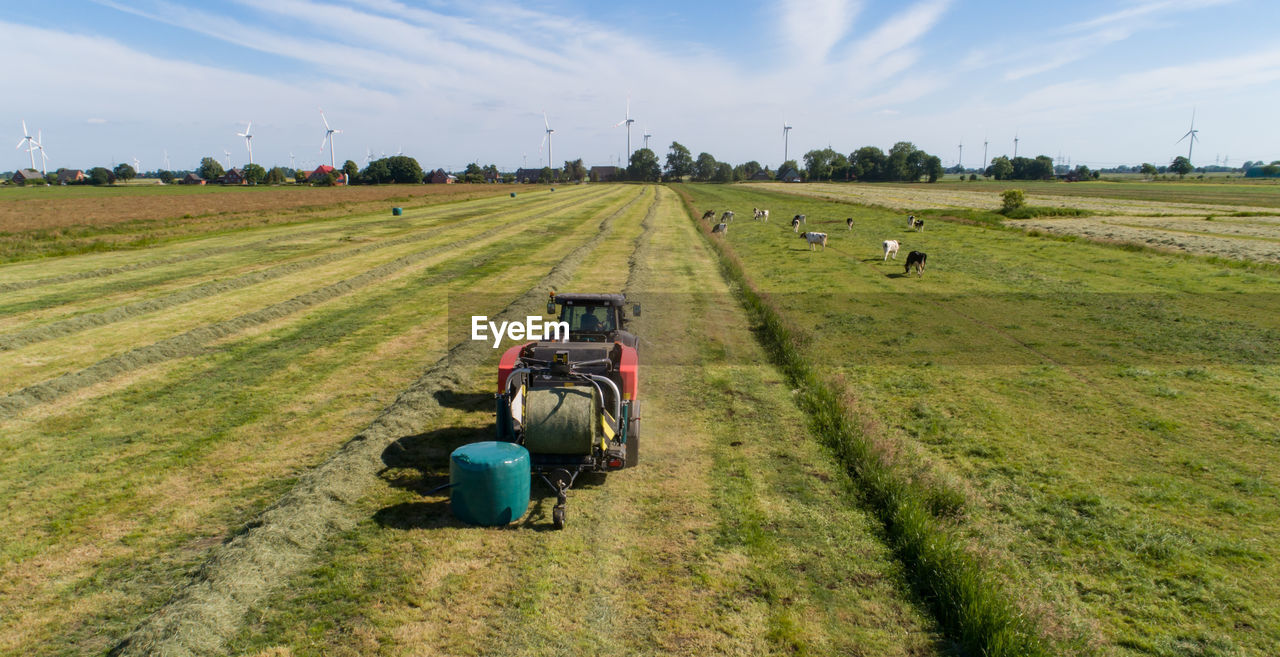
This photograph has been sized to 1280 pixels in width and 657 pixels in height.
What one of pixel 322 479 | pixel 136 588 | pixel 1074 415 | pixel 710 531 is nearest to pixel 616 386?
pixel 710 531

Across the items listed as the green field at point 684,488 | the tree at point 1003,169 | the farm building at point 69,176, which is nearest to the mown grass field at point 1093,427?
the green field at point 684,488

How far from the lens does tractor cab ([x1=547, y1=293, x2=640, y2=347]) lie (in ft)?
38.5

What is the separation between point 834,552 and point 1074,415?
23.4ft

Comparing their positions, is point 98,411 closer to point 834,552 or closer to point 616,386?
point 616,386

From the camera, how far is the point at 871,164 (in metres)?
188

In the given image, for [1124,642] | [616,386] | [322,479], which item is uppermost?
[616,386]

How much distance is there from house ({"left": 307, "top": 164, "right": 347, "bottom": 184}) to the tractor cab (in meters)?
155

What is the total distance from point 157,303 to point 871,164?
19084cm

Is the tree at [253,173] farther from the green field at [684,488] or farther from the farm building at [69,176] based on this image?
the green field at [684,488]

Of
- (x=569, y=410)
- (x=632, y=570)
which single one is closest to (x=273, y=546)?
(x=569, y=410)

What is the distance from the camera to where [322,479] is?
889 cm

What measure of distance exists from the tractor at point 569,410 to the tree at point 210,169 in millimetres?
212835

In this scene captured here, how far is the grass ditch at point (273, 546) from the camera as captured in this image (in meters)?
5.95

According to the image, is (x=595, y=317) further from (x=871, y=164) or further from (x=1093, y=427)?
(x=871, y=164)
